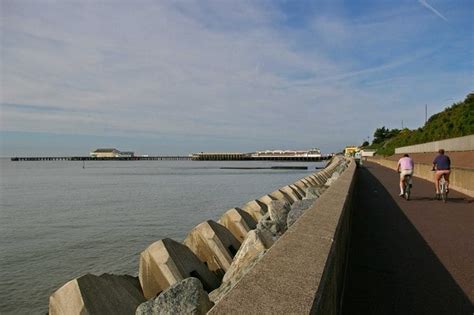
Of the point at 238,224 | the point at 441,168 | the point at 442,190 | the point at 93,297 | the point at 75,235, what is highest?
the point at 441,168

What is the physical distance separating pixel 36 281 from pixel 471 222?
9.54 metres

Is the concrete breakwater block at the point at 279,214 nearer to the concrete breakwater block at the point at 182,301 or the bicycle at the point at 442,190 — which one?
the concrete breakwater block at the point at 182,301

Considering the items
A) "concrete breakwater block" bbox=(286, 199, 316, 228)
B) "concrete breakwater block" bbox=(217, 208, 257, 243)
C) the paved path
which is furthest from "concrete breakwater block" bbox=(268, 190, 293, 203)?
"concrete breakwater block" bbox=(286, 199, 316, 228)

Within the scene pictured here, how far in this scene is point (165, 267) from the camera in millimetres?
6141

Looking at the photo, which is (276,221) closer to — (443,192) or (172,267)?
(172,267)

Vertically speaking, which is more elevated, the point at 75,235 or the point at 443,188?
the point at 443,188

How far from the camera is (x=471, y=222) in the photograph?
9.63 m

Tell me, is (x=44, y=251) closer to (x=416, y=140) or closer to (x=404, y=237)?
(x=404, y=237)

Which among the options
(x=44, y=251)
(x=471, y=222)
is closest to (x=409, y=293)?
(x=471, y=222)

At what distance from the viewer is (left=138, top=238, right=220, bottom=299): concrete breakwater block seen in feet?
20.1

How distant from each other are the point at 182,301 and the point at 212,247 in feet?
11.9

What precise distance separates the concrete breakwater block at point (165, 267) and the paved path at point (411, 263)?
6.86 ft

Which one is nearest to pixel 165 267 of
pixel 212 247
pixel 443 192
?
pixel 212 247

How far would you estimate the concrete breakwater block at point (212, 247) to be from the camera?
7.55 m
